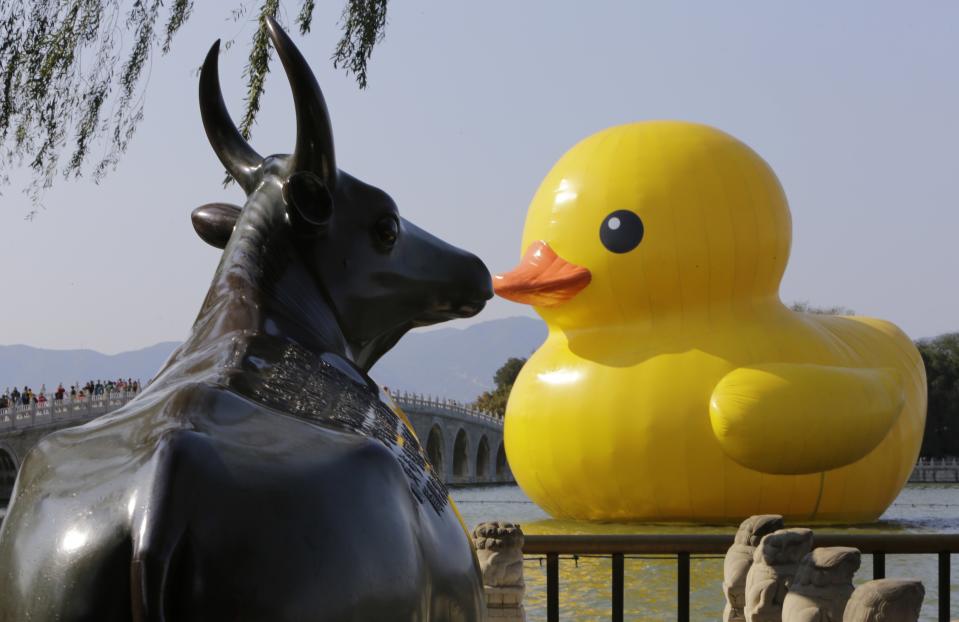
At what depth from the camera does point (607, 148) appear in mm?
13047

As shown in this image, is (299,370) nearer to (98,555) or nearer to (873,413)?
(98,555)

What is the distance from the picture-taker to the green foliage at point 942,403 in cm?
4762

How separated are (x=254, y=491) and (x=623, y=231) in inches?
442

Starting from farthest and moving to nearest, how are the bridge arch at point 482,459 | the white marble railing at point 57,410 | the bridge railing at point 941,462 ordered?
the bridge arch at point 482,459
the bridge railing at point 941,462
the white marble railing at point 57,410

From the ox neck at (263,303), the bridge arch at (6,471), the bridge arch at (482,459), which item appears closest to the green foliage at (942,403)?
the bridge arch at (482,459)

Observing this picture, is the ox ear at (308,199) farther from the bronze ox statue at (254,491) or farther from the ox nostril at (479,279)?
the ox nostril at (479,279)

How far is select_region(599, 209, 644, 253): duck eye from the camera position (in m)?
12.5

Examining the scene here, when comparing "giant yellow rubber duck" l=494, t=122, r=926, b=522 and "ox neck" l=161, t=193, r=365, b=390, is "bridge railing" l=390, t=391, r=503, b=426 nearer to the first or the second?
"giant yellow rubber duck" l=494, t=122, r=926, b=522

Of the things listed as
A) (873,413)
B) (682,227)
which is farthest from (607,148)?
(873,413)

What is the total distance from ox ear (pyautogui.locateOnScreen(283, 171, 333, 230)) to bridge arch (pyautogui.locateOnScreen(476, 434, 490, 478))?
2166 inches

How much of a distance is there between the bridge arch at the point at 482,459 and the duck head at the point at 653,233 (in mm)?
44477

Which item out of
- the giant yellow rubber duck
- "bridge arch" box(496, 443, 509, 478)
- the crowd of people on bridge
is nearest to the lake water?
the giant yellow rubber duck

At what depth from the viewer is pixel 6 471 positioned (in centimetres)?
3384

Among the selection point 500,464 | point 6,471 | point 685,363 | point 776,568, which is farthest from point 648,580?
point 500,464
